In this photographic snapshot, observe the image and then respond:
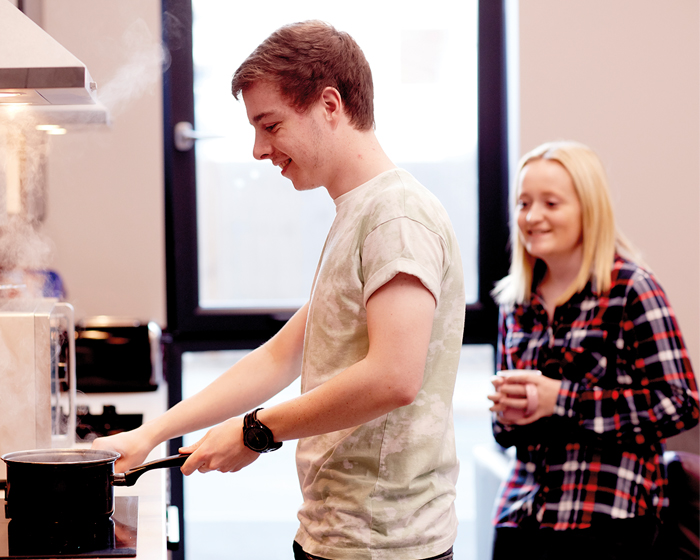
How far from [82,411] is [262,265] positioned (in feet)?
3.21

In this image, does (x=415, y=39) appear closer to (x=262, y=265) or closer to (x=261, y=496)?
(x=262, y=265)

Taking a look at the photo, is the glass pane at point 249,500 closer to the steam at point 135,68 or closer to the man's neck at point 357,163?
the steam at point 135,68

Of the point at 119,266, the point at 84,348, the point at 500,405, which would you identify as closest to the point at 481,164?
the point at 500,405

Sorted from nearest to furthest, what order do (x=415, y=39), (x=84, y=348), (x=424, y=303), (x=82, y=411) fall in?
(x=424, y=303) → (x=82, y=411) → (x=84, y=348) → (x=415, y=39)

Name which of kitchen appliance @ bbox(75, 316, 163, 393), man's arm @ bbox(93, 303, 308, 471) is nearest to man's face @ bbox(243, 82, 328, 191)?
man's arm @ bbox(93, 303, 308, 471)

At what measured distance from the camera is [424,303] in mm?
856

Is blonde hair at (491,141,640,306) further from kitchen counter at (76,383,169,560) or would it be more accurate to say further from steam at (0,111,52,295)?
steam at (0,111,52,295)

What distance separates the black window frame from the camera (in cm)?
232

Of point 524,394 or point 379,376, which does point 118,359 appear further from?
point 379,376

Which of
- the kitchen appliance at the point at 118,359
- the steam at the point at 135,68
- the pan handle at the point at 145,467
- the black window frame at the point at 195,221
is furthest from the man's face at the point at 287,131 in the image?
the black window frame at the point at 195,221

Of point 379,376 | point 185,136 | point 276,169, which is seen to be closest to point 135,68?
point 185,136

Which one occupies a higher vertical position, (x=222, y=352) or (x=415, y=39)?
(x=415, y=39)

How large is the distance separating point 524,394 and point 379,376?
0.85 m

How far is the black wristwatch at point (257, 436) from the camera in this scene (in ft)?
2.89
